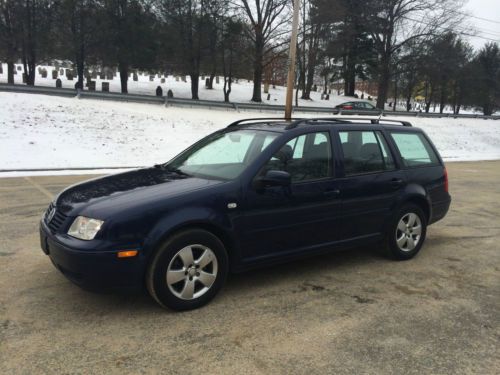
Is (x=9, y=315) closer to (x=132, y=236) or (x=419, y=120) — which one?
(x=132, y=236)

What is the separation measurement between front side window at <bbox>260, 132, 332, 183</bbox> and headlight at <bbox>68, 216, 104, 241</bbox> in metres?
1.48

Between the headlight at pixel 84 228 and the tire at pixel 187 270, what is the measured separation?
1.63 feet

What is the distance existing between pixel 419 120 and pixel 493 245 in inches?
957

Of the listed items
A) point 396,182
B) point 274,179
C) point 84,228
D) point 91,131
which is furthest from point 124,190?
point 91,131

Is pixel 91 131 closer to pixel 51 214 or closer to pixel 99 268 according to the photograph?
pixel 51 214

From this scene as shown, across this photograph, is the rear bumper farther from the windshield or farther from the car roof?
the windshield

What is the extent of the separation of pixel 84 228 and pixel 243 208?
1302 millimetres

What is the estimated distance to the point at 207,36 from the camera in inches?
1312

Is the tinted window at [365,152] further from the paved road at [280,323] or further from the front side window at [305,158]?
the paved road at [280,323]

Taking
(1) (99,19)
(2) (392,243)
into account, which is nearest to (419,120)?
(1) (99,19)

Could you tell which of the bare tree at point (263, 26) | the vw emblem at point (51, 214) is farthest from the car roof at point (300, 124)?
the bare tree at point (263, 26)

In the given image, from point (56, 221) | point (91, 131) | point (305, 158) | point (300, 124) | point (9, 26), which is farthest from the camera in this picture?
point (9, 26)

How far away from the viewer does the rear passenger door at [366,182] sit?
4.51 m

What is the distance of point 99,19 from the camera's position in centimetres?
3136
